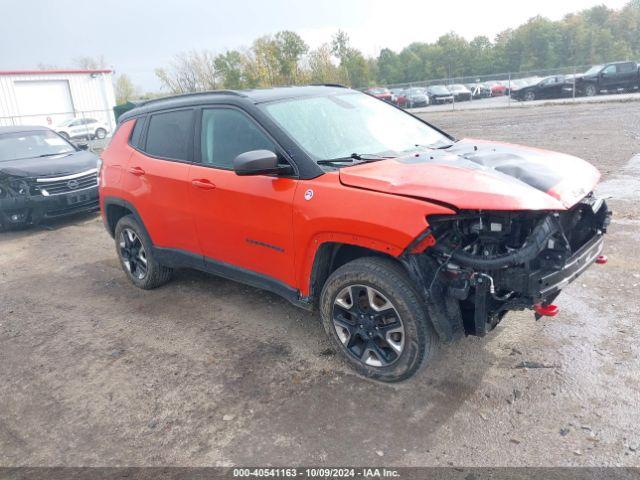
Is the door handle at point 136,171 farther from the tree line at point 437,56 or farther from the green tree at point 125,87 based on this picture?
the green tree at point 125,87

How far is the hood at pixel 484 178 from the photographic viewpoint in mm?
2898

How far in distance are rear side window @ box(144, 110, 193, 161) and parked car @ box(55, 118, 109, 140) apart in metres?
27.7

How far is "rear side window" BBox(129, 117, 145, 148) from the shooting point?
5130mm

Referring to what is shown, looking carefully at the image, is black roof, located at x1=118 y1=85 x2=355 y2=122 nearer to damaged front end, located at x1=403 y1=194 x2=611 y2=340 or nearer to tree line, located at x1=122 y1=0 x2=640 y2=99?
damaged front end, located at x1=403 y1=194 x2=611 y2=340

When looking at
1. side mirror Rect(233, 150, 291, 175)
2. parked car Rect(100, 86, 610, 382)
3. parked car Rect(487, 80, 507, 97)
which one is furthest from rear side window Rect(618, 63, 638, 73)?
side mirror Rect(233, 150, 291, 175)

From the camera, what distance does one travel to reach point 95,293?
218 inches

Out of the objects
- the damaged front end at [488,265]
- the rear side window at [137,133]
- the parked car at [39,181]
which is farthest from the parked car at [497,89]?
the damaged front end at [488,265]

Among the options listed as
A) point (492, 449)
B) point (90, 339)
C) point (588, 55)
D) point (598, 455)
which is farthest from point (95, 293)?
point (588, 55)

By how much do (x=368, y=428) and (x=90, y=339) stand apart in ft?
8.76

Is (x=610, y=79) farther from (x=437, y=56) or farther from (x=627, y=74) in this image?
(x=437, y=56)

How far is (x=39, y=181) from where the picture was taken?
8430 mm

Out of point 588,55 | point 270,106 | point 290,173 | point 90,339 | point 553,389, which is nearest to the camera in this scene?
point 553,389

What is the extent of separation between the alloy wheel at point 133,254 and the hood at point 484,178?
2813mm

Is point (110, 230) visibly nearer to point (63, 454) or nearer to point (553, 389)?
point (63, 454)
